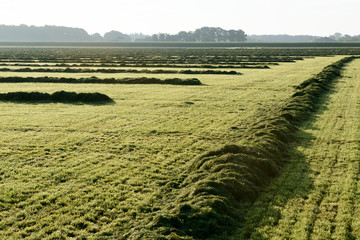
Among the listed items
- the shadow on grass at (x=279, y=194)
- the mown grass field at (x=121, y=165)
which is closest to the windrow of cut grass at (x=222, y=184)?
the mown grass field at (x=121, y=165)

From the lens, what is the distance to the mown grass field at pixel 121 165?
308 inches

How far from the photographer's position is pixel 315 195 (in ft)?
30.5

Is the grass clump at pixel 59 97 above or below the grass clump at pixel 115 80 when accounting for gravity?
below

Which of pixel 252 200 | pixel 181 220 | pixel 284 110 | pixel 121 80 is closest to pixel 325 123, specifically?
pixel 284 110

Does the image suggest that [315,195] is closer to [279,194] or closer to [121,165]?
[279,194]

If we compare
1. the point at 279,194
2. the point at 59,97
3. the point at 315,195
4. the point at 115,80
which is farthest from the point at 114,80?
the point at 315,195

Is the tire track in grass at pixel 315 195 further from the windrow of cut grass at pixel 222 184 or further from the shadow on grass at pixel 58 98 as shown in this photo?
the shadow on grass at pixel 58 98

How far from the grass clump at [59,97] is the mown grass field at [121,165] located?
1.41 metres

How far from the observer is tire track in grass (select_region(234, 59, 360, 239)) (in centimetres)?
762

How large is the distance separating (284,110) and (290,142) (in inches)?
245

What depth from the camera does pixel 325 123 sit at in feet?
57.4

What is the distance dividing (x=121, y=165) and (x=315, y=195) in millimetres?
6211

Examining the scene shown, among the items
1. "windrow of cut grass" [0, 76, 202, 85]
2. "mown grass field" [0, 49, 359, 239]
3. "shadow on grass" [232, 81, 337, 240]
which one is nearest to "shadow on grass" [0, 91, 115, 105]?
"mown grass field" [0, 49, 359, 239]

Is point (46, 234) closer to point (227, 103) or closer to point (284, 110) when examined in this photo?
point (284, 110)
